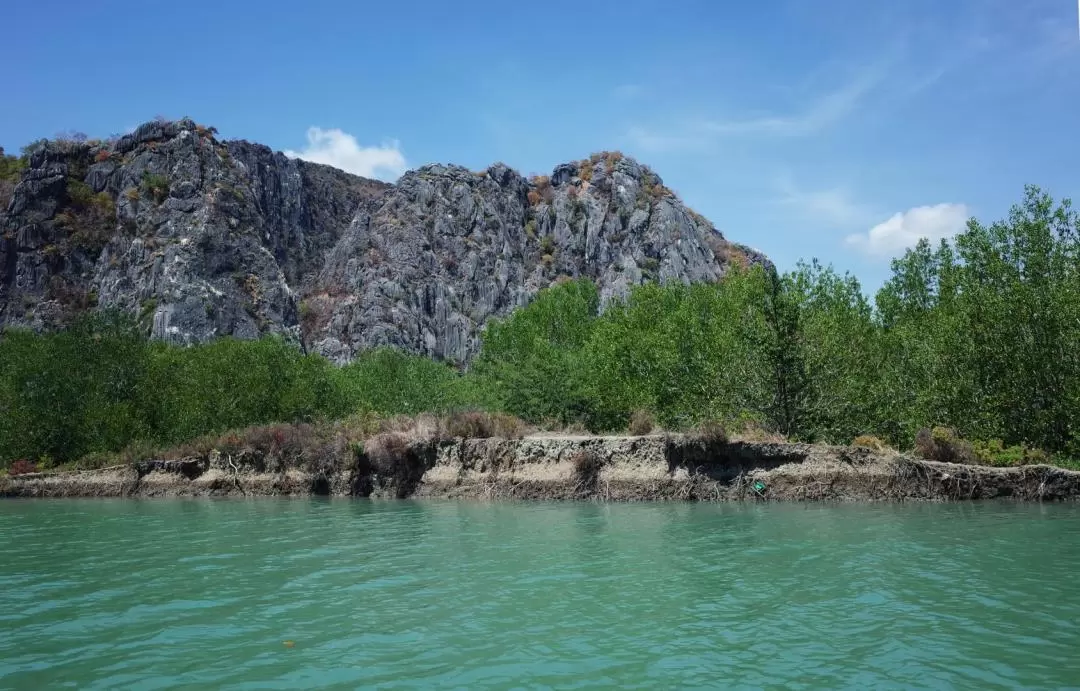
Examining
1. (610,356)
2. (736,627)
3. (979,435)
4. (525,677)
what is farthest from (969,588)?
(610,356)

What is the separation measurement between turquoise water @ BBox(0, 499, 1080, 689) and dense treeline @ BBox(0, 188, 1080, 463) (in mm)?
10180

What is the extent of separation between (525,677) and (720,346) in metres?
32.9

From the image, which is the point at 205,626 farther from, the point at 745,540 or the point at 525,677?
the point at 745,540

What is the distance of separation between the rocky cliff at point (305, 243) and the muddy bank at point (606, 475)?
223ft

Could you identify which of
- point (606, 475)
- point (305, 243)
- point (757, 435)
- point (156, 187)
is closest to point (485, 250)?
point (305, 243)

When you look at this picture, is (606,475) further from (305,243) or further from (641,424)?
(305,243)

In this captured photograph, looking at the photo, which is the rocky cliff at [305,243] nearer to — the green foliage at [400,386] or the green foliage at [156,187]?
the green foliage at [156,187]

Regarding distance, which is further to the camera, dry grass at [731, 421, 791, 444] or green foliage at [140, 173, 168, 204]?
green foliage at [140, 173, 168, 204]

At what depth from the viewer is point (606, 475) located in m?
32.1

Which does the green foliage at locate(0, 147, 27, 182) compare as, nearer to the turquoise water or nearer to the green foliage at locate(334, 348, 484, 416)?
the green foliage at locate(334, 348, 484, 416)

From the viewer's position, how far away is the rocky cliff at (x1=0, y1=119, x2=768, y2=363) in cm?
11144

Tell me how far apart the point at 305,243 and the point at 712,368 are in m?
122

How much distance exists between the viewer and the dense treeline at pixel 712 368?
3209 centimetres

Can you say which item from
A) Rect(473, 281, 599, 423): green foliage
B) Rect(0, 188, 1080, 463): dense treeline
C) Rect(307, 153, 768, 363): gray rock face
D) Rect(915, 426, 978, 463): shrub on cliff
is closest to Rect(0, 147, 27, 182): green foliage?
Rect(307, 153, 768, 363): gray rock face
